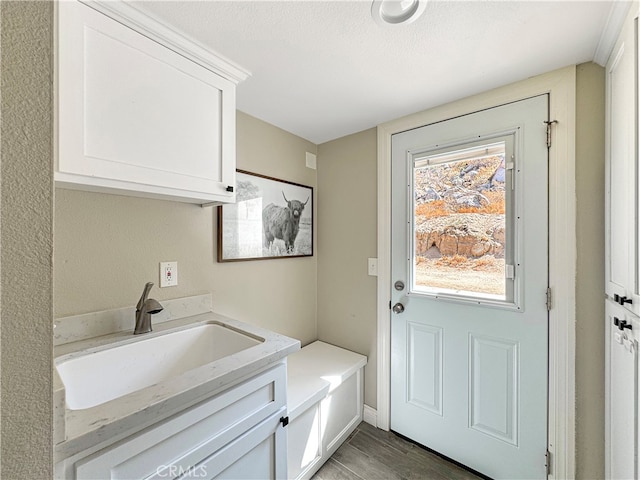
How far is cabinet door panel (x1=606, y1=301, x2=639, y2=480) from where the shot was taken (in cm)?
86

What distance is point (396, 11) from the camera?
0.93 metres

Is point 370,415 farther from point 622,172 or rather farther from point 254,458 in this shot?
point 622,172

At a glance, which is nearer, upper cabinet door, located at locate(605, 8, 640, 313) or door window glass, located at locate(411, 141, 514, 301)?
upper cabinet door, located at locate(605, 8, 640, 313)

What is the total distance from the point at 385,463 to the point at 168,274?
5.31 ft

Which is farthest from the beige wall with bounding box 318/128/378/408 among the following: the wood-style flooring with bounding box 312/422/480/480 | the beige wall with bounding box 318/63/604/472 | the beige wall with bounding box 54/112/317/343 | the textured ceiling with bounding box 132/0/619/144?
the textured ceiling with bounding box 132/0/619/144

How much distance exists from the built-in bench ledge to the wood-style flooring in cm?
6

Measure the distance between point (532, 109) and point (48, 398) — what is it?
1921mm

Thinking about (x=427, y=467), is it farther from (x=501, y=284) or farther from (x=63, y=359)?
(x=63, y=359)

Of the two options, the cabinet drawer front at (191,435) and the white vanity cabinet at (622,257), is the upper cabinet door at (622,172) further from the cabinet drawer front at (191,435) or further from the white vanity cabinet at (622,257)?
the cabinet drawer front at (191,435)

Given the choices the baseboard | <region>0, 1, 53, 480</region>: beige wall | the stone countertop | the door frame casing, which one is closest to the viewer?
<region>0, 1, 53, 480</region>: beige wall

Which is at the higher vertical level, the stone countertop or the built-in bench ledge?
the stone countertop

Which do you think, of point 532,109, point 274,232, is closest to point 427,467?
point 274,232

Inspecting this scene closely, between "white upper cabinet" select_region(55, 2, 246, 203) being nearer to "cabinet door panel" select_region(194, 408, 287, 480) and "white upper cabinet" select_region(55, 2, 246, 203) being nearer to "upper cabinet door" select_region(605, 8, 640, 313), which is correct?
"cabinet door panel" select_region(194, 408, 287, 480)

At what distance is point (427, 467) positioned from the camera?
59.8 inches
